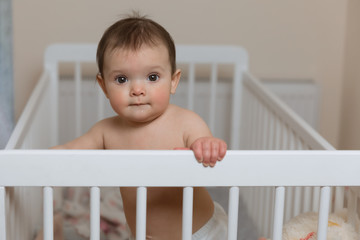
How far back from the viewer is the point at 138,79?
1.23 m

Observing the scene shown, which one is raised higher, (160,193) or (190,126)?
(190,126)

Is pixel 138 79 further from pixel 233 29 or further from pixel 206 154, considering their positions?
pixel 233 29

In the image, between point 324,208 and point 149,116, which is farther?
point 149,116

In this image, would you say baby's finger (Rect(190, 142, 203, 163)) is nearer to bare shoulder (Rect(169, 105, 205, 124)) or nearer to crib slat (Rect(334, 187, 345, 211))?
bare shoulder (Rect(169, 105, 205, 124))

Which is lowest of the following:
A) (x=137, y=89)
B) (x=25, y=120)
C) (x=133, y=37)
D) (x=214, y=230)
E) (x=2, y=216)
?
(x=214, y=230)

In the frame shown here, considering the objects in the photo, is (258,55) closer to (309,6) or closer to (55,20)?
(309,6)

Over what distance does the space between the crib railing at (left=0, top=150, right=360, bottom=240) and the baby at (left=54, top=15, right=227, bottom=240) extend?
68 millimetres

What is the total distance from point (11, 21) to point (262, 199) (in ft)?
4.04

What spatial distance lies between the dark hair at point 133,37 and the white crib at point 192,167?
0.27 metres

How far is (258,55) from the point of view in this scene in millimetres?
2613

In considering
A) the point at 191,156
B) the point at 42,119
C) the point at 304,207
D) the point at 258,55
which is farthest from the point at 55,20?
the point at 191,156

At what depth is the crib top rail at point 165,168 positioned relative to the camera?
3.40 ft

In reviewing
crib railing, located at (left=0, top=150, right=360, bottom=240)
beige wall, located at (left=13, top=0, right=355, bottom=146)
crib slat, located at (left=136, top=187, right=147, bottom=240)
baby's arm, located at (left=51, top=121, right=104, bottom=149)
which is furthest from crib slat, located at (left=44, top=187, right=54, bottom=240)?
beige wall, located at (left=13, top=0, right=355, bottom=146)

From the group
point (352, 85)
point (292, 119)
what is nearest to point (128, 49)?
point (292, 119)
